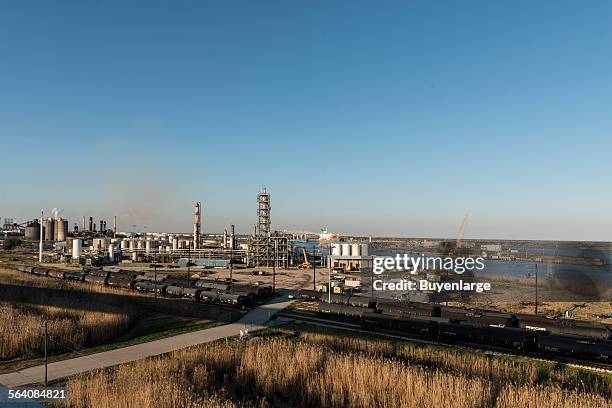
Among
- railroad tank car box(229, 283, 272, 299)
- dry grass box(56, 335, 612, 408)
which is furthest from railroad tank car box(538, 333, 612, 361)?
railroad tank car box(229, 283, 272, 299)

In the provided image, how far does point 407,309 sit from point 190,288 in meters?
33.7

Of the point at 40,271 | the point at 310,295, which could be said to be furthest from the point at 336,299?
the point at 40,271

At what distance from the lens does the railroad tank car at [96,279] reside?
75294mm

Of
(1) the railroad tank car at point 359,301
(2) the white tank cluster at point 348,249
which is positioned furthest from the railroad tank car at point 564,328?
(2) the white tank cluster at point 348,249

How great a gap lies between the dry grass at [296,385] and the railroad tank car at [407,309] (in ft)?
66.5

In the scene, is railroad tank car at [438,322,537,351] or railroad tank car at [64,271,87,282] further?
railroad tank car at [64,271,87,282]

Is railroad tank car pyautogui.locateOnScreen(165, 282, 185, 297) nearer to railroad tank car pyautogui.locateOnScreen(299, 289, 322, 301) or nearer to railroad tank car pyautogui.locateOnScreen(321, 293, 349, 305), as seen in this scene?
railroad tank car pyautogui.locateOnScreen(299, 289, 322, 301)

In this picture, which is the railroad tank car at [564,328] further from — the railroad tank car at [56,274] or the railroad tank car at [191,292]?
the railroad tank car at [56,274]

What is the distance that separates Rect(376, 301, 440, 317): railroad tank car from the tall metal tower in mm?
78310

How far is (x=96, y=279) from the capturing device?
7669 cm

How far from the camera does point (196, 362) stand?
26.2m

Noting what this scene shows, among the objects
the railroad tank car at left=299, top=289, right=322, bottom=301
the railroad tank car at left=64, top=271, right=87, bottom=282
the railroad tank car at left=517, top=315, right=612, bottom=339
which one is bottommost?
the railroad tank car at left=64, top=271, right=87, bottom=282

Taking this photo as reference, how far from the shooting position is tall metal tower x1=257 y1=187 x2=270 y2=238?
416 feet

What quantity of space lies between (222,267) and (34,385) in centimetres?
9957
